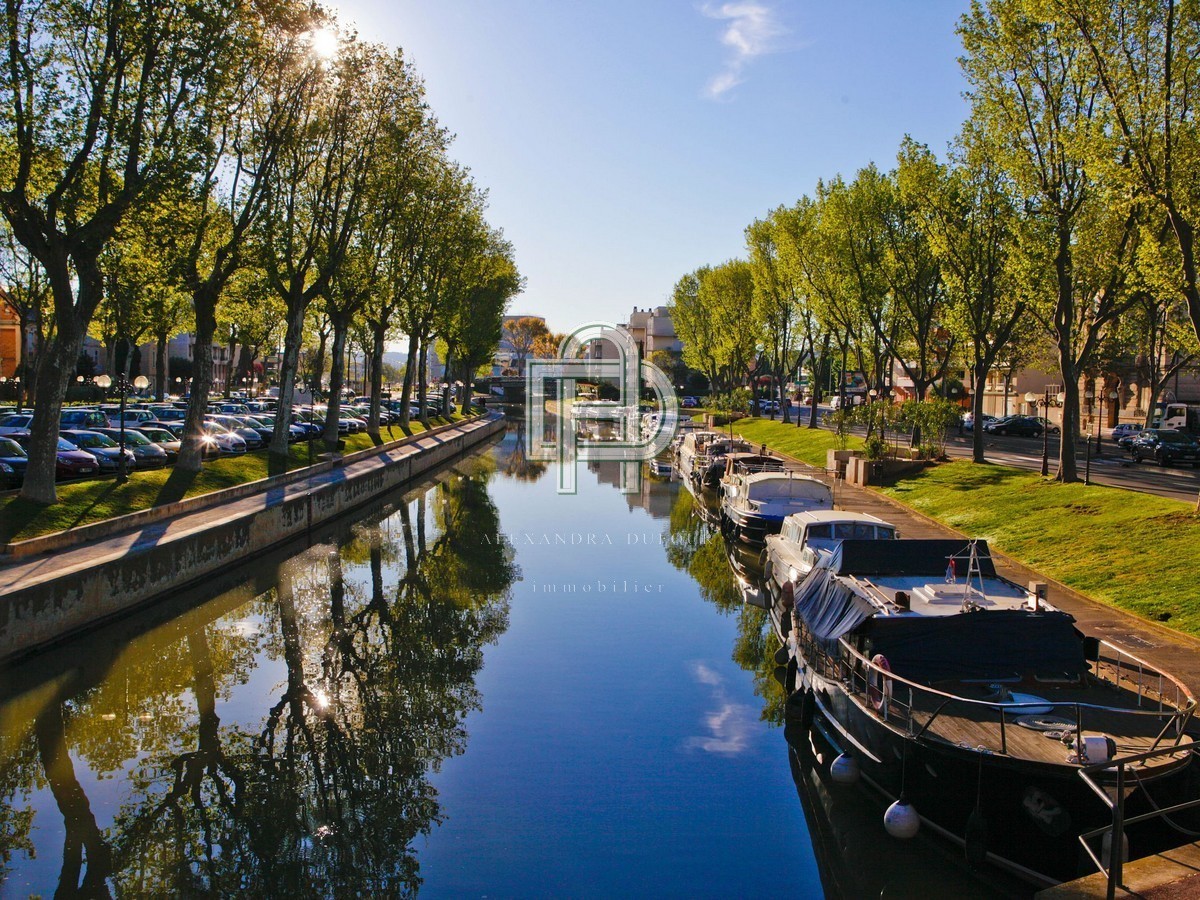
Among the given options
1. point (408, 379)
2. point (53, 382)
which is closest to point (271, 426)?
point (408, 379)

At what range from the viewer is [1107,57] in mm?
23094

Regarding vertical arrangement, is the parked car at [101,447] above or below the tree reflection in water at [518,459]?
above

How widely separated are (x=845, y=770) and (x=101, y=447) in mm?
29972

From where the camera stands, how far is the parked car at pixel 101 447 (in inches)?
1309

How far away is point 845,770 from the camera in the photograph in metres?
12.2

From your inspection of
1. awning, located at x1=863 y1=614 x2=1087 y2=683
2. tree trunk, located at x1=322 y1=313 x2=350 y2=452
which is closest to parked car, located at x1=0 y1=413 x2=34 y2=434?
tree trunk, located at x1=322 y1=313 x2=350 y2=452

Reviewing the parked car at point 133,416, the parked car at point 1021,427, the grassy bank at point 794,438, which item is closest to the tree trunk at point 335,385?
the parked car at point 133,416

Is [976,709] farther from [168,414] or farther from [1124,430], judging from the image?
[1124,430]

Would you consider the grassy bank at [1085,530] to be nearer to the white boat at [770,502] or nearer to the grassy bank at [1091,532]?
the grassy bank at [1091,532]

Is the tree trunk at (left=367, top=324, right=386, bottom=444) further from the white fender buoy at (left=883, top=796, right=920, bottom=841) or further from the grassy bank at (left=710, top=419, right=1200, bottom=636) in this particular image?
the white fender buoy at (left=883, top=796, right=920, bottom=841)

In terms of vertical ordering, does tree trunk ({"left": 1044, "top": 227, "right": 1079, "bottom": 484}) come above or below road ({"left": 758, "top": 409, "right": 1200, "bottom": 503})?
above

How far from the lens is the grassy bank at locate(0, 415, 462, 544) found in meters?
22.0

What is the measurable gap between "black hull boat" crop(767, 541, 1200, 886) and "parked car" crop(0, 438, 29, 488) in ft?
73.6

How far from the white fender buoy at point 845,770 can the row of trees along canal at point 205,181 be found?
19.4 metres
